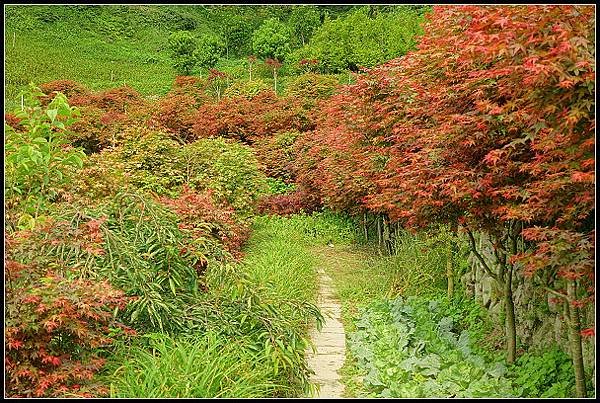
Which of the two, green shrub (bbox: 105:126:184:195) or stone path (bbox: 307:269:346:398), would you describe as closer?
stone path (bbox: 307:269:346:398)

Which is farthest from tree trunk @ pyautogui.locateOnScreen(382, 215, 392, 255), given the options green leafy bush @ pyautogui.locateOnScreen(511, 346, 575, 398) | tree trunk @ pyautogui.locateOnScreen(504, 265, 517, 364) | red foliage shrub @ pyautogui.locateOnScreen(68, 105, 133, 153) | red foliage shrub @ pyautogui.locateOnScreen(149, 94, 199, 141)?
red foliage shrub @ pyautogui.locateOnScreen(149, 94, 199, 141)

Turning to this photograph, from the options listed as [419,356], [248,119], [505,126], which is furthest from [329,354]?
[248,119]

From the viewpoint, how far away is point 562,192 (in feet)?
11.2

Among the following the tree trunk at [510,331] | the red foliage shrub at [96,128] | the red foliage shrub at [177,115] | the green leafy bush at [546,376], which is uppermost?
the red foliage shrub at [177,115]

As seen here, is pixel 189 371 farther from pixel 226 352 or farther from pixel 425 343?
pixel 425 343

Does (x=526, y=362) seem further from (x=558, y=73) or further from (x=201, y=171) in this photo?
(x=201, y=171)

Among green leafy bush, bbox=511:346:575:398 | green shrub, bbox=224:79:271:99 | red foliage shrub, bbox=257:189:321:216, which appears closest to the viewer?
green leafy bush, bbox=511:346:575:398

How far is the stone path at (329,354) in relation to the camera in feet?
13.9

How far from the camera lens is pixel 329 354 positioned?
4863 millimetres

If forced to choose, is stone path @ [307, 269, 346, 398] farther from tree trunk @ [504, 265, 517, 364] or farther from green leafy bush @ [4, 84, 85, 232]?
green leafy bush @ [4, 84, 85, 232]

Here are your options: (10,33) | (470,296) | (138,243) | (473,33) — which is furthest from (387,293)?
(10,33)

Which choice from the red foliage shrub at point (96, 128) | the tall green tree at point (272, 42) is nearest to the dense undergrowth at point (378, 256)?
the red foliage shrub at point (96, 128)

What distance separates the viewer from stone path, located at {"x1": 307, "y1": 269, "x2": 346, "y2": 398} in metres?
4.22

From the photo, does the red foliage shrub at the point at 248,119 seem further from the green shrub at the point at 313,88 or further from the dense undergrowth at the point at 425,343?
the dense undergrowth at the point at 425,343
